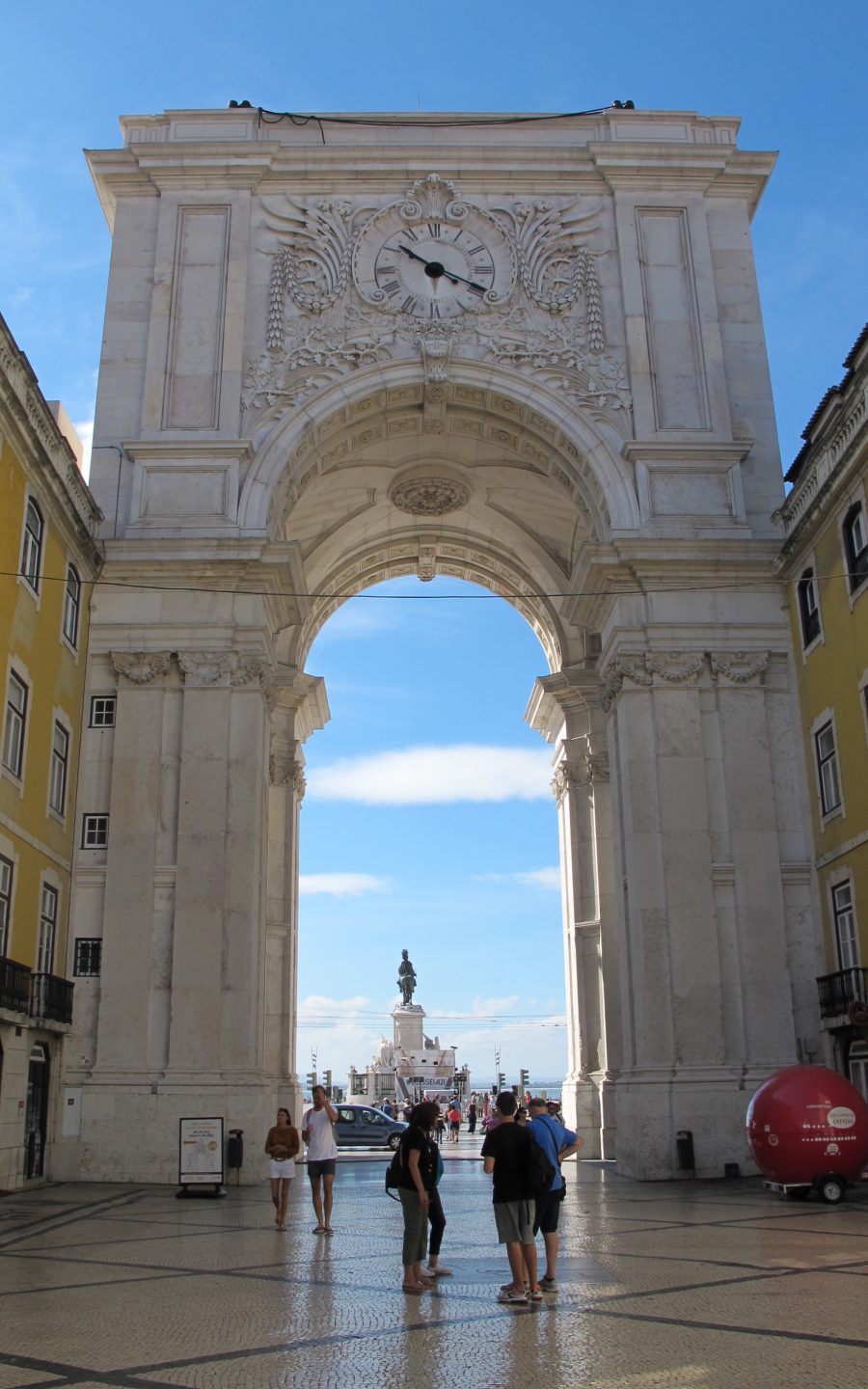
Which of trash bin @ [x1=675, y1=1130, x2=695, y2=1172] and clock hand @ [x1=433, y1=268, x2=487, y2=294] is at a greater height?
clock hand @ [x1=433, y1=268, x2=487, y2=294]

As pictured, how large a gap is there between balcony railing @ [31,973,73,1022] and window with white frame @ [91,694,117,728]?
18.1 ft

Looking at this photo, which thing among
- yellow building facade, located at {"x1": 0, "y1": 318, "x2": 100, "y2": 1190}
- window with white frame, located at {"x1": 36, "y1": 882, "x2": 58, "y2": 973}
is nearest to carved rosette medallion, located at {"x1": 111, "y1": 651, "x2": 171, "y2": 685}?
yellow building facade, located at {"x1": 0, "y1": 318, "x2": 100, "y2": 1190}

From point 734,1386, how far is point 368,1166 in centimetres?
2786

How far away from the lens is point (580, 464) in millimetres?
30625

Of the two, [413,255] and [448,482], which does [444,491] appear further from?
[413,255]

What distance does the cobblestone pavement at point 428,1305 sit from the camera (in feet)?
26.3

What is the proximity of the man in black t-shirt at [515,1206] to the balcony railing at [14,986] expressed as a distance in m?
13.1

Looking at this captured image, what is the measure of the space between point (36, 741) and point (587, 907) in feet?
56.4

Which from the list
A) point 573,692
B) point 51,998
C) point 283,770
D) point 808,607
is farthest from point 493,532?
point 51,998

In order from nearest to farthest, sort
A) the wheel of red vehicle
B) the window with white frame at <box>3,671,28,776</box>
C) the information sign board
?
the wheel of red vehicle → the information sign board → the window with white frame at <box>3,671,28,776</box>

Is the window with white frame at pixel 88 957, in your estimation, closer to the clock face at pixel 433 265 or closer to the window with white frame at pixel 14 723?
the window with white frame at pixel 14 723

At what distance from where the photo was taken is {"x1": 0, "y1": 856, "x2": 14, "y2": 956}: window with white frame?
22.4 m

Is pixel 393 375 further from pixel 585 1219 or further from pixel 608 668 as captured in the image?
pixel 585 1219

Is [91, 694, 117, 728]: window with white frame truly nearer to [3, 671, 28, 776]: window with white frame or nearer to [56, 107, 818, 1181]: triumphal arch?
[56, 107, 818, 1181]: triumphal arch
